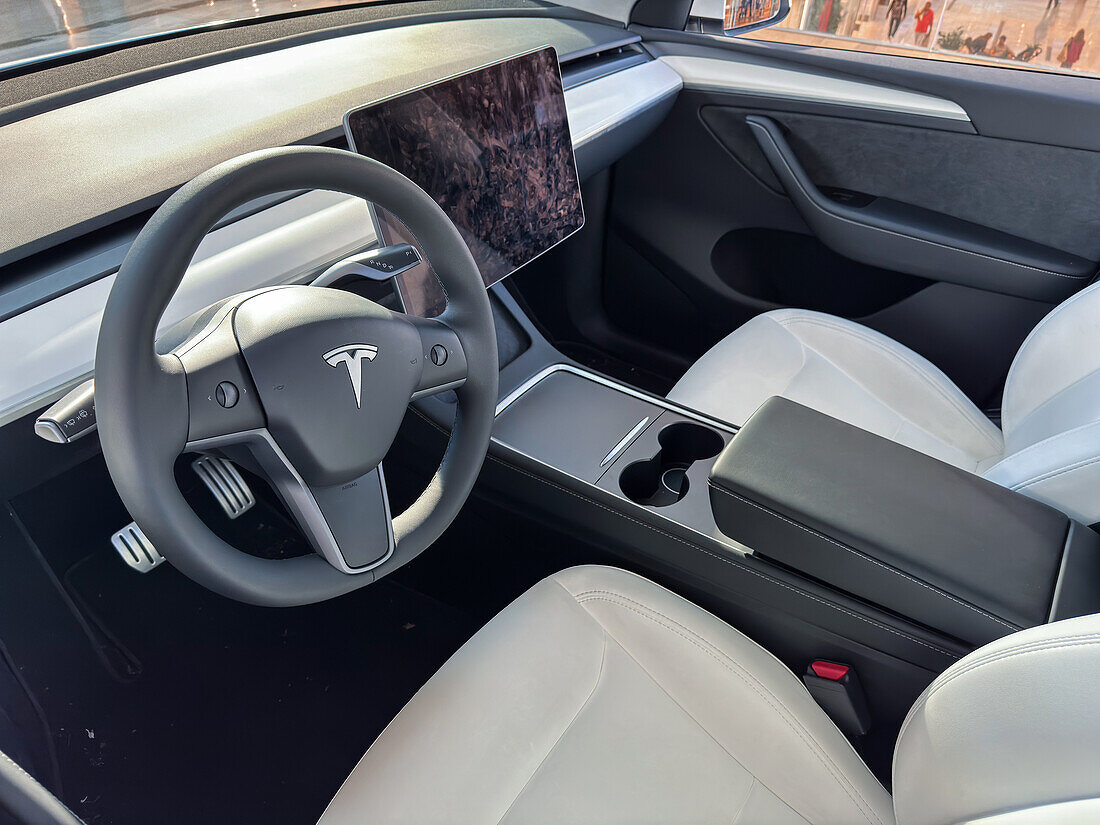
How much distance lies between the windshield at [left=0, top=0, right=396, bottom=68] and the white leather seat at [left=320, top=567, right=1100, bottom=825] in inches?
38.6

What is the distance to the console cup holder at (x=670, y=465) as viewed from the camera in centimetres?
118

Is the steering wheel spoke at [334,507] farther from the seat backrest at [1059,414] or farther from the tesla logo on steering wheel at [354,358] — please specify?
the seat backrest at [1059,414]

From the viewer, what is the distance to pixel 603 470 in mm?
1163

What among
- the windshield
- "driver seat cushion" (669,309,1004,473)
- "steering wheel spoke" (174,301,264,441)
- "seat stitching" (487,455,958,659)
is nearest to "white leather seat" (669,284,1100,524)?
"driver seat cushion" (669,309,1004,473)

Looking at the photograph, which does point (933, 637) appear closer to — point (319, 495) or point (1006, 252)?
point (319, 495)

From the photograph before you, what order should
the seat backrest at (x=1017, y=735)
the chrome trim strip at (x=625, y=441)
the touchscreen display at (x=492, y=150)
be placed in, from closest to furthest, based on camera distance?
1. the seat backrest at (x=1017, y=735)
2. the touchscreen display at (x=492, y=150)
3. the chrome trim strip at (x=625, y=441)

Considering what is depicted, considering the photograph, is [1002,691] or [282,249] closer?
[1002,691]

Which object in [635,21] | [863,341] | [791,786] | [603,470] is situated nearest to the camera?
[791,786]

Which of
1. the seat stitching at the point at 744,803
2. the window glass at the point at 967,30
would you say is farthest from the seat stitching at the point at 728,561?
the window glass at the point at 967,30

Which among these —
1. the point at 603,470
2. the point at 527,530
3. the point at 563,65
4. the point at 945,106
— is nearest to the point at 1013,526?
the point at 603,470

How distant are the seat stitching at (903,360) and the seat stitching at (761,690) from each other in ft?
2.09

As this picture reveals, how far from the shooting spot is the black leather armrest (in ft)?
2.90

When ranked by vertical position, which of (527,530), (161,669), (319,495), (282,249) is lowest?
(161,669)

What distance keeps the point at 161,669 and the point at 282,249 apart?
698 millimetres
